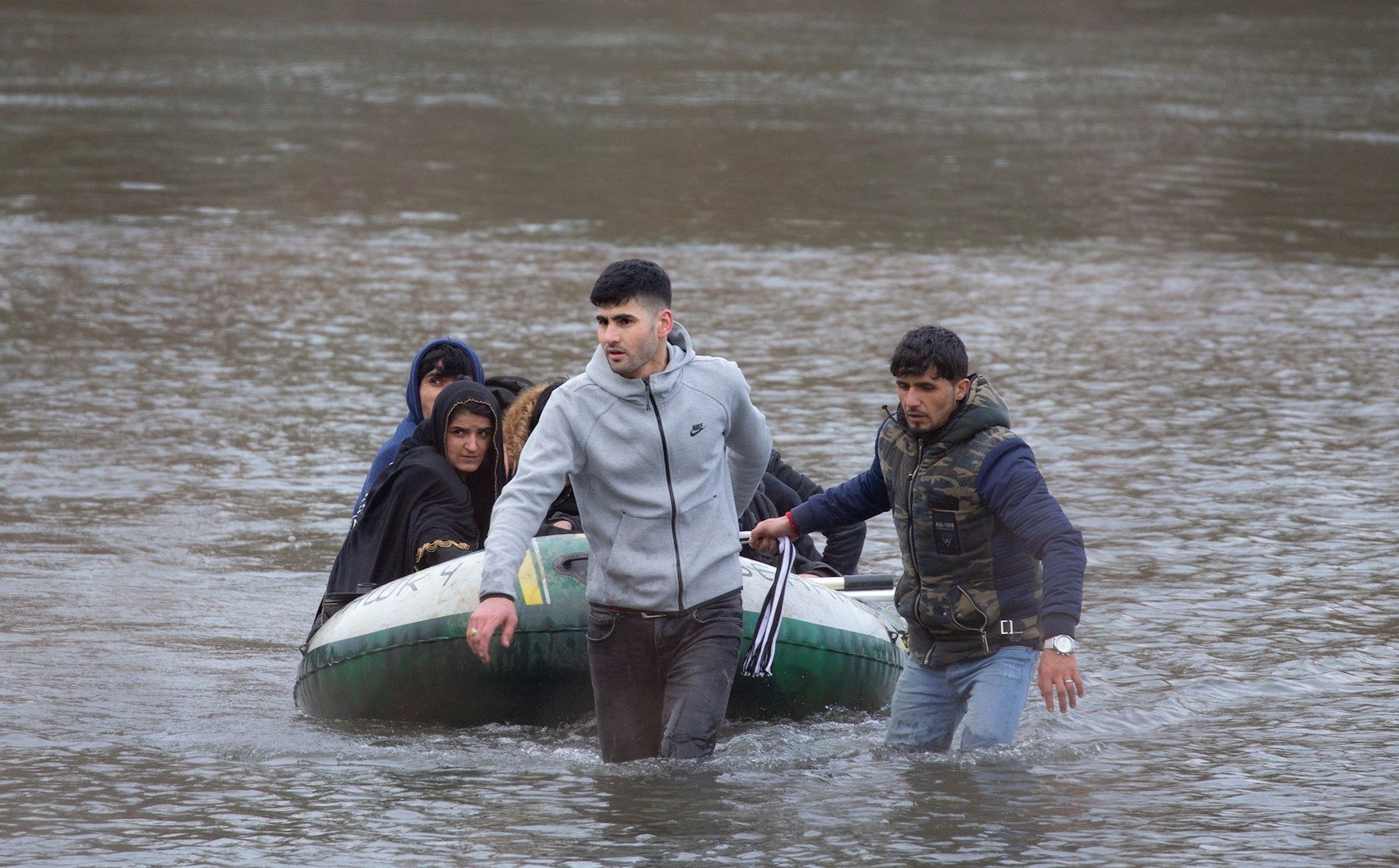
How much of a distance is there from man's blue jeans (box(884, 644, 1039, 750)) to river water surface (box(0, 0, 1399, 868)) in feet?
0.50

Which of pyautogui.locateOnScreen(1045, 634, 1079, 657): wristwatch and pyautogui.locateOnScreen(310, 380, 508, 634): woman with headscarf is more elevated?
pyautogui.locateOnScreen(310, 380, 508, 634): woman with headscarf

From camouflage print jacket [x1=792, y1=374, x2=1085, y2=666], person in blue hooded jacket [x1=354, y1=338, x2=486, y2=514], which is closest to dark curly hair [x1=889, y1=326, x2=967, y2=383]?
camouflage print jacket [x1=792, y1=374, x2=1085, y2=666]

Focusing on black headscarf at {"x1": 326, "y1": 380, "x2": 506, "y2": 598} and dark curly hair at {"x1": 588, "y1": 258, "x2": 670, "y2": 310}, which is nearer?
dark curly hair at {"x1": 588, "y1": 258, "x2": 670, "y2": 310}

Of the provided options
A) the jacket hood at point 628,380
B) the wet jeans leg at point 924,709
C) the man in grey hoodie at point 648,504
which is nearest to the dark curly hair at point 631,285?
the man in grey hoodie at point 648,504

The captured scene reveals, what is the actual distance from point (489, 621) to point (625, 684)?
0.79 meters

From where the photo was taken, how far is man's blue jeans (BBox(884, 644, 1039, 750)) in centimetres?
629

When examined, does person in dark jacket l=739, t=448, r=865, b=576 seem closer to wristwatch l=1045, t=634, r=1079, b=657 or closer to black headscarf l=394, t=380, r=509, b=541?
black headscarf l=394, t=380, r=509, b=541

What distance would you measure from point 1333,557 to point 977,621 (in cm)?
479

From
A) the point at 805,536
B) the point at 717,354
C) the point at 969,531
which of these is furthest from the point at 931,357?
the point at 717,354

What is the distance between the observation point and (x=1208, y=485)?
12125 millimetres

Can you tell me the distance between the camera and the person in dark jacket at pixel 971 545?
19.6ft

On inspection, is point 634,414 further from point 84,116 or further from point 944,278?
point 84,116

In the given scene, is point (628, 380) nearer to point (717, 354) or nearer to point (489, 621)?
point (489, 621)

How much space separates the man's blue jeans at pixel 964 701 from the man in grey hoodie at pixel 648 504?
670 mm
